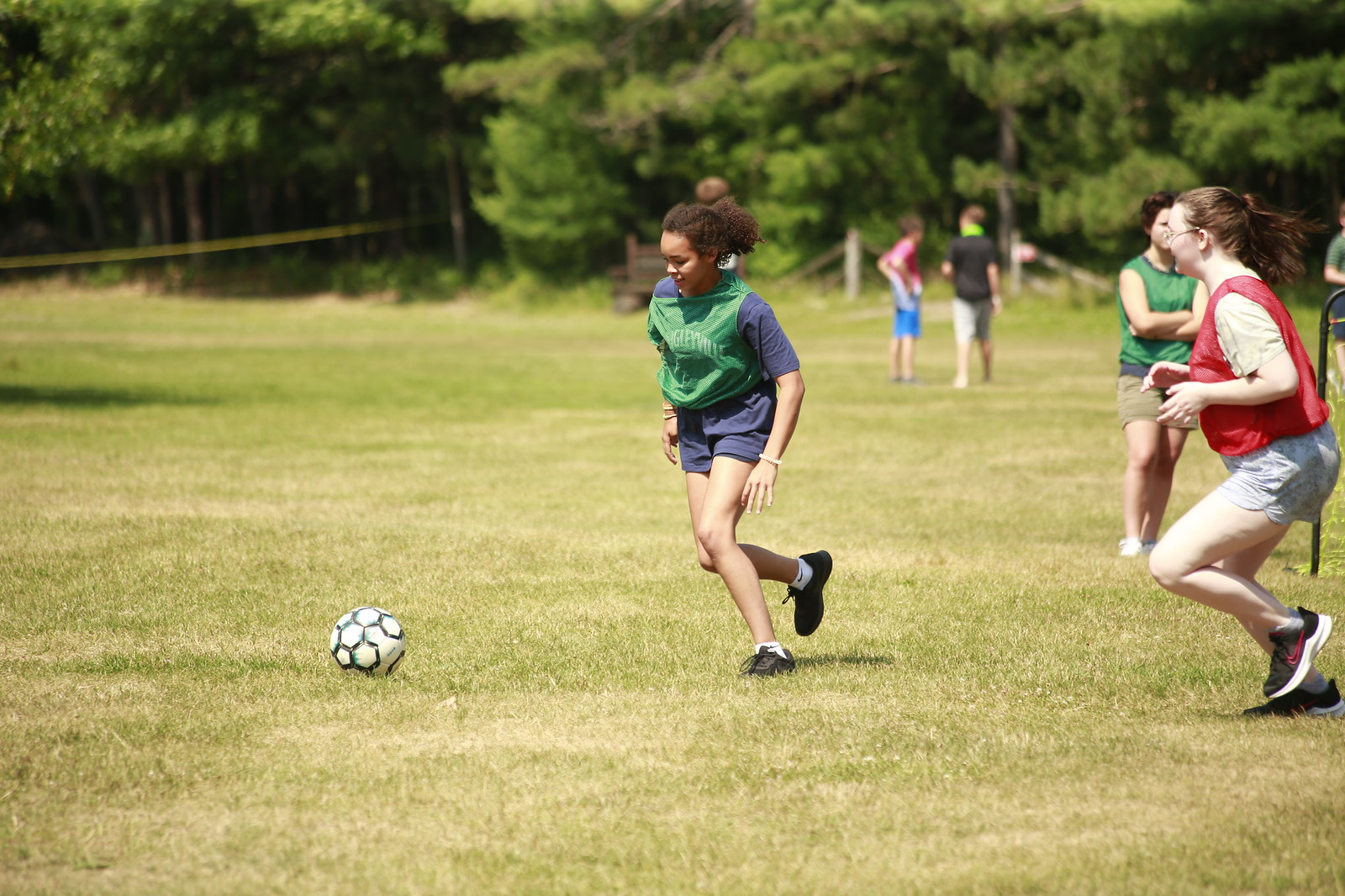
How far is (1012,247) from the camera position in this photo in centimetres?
3522

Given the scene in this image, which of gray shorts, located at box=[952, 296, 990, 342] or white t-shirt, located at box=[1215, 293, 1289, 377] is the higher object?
white t-shirt, located at box=[1215, 293, 1289, 377]

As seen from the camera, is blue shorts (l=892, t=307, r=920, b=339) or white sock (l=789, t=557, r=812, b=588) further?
blue shorts (l=892, t=307, r=920, b=339)

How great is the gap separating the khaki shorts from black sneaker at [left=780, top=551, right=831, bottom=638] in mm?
2907

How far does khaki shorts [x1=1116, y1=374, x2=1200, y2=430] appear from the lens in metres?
7.92

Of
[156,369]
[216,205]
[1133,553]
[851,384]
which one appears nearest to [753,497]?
[1133,553]

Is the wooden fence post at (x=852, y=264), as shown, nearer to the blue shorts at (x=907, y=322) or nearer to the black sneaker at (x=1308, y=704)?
the blue shorts at (x=907, y=322)

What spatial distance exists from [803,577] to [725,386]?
3.23 ft

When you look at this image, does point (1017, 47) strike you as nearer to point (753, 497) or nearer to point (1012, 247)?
point (1012, 247)

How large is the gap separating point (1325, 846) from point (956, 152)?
38.2m

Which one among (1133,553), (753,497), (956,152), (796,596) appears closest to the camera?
(753,497)

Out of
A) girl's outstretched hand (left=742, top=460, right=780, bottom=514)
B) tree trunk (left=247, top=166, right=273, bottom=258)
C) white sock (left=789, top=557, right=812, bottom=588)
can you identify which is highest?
tree trunk (left=247, top=166, right=273, bottom=258)

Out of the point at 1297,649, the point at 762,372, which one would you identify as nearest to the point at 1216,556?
the point at 1297,649

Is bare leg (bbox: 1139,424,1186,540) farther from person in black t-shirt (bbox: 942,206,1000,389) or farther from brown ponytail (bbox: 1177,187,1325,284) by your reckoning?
person in black t-shirt (bbox: 942,206,1000,389)

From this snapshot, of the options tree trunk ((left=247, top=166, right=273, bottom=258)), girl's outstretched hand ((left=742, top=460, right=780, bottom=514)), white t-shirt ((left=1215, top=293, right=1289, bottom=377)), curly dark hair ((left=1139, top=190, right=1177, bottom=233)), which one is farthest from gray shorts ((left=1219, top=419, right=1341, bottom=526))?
tree trunk ((left=247, top=166, right=273, bottom=258))
